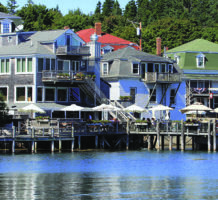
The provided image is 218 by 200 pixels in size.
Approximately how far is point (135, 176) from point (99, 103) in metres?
31.4

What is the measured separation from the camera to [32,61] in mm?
83938

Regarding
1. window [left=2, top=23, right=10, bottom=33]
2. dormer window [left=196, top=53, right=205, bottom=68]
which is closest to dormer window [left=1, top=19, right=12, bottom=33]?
window [left=2, top=23, right=10, bottom=33]

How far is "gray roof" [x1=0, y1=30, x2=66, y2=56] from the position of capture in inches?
3328

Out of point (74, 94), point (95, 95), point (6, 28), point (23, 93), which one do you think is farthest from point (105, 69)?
point (23, 93)

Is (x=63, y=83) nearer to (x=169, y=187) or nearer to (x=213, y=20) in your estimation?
(x=169, y=187)

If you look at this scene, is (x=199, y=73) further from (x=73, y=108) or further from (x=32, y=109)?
(x=32, y=109)

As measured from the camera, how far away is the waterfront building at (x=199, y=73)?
98.5m

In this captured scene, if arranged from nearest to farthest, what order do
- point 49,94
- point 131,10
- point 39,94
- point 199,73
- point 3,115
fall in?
point 3,115
point 39,94
point 49,94
point 199,73
point 131,10

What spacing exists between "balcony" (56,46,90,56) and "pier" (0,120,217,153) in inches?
434

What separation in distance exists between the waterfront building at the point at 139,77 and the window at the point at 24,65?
483 inches

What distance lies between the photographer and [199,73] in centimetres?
10019

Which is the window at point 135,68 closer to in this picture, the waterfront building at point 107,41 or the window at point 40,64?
the window at point 40,64

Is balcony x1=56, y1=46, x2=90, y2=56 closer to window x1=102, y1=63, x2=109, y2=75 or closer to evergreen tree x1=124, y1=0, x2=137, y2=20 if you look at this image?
window x1=102, y1=63, x2=109, y2=75

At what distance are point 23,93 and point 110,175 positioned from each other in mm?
30839
